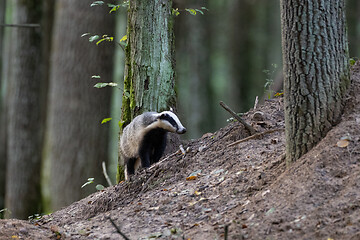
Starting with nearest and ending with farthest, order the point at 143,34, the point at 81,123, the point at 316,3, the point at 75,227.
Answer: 1. the point at 316,3
2. the point at 75,227
3. the point at 143,34
4. the point at 81,123

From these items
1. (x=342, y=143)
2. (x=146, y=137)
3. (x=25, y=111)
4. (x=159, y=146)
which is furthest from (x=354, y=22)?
(x=342, y=143)

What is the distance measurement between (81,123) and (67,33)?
84.2 inches

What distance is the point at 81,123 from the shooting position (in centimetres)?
1163

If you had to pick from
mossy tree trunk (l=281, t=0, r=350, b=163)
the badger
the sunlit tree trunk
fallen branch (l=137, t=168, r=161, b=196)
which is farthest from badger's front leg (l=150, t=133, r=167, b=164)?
the sunlit tree trunk

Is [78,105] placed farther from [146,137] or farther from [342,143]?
[342,143]

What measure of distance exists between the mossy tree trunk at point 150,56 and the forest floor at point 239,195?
3.58 ft

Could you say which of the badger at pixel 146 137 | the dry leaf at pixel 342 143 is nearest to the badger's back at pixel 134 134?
the badger at pixel 146 137

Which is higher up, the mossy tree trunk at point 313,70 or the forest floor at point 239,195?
the mossy tree trunk at point 313,70

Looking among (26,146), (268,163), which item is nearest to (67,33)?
(26,146)

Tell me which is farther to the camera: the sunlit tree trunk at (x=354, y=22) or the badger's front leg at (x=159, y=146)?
the sunlit tree trunk at (x=354, y=22)

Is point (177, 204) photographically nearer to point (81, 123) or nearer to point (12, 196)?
point (81, 123)

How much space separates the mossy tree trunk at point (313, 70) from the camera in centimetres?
492

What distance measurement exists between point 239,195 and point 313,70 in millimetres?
1452

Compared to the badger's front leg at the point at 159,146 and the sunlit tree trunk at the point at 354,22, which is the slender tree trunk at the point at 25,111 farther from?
the sunlit tree trunk at the point at 354,22
